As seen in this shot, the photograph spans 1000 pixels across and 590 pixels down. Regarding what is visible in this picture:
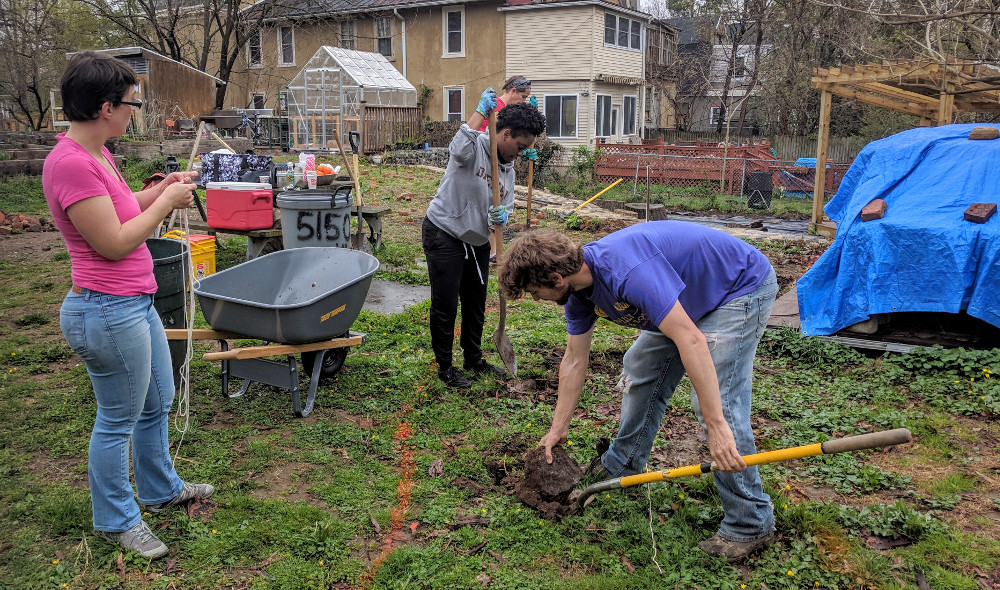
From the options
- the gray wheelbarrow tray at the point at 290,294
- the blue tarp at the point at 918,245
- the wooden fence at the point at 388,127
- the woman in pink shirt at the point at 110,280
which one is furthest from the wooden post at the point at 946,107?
the wooden fence at the point at 388,127

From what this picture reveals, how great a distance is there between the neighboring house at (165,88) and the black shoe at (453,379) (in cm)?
1664

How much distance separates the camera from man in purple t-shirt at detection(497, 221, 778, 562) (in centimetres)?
250

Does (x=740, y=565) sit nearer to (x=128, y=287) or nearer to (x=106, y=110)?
(x=128, y=287)

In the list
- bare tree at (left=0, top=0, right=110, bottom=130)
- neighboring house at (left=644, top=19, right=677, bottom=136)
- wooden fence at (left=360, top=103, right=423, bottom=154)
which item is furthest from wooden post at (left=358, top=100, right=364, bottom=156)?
neighboring house at (left=644, top=19, right=677, bottom=136)

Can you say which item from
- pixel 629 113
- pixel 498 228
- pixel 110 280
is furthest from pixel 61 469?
pixel 629 113

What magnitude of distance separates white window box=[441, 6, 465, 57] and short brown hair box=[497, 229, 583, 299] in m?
25.5

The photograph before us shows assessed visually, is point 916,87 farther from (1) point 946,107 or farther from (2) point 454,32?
(2) point 454,32

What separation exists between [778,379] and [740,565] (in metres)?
2.61

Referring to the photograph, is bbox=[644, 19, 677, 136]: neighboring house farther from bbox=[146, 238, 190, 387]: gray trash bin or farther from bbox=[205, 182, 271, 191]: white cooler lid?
bbox=[146, 238, 190, 387]: gray trash bin

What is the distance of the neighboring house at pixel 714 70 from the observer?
26.0 meters

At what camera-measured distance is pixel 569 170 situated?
2223cm

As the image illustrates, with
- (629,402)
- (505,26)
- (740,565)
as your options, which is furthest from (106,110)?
(505,26)

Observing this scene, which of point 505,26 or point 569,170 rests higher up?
point 505,26

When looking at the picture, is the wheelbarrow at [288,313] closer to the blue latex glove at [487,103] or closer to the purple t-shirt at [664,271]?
the blue latex glove at [487,103]
